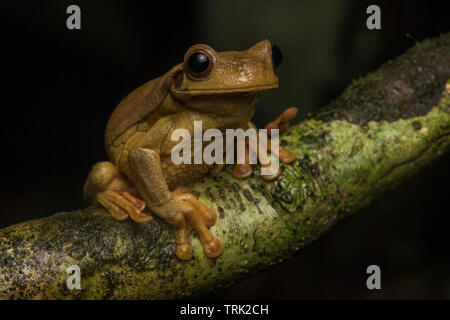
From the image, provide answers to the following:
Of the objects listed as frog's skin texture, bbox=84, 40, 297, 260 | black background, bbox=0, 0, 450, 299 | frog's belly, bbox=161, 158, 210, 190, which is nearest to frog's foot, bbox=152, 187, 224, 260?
frog's skin texture, bbox=84, 40, 297, 260

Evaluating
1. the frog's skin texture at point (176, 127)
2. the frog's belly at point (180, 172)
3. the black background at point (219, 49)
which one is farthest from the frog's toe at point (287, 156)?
the black background at point (219, 49)

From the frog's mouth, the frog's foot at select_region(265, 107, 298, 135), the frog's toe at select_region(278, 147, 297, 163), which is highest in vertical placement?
the frog's mouth

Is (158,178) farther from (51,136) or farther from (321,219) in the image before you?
(51,136)

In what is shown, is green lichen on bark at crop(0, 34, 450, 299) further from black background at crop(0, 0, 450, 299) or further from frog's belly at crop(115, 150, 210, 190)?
black background at crop(0, 0, 450, 299)

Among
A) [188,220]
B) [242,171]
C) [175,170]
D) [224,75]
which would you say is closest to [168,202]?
[188,220]

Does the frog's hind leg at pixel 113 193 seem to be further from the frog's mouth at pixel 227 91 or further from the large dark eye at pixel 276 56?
the large dark eye at pixel 276 56

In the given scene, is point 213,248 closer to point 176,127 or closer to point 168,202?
point 168,202

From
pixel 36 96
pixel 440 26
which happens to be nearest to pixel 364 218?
pixel 440 26
